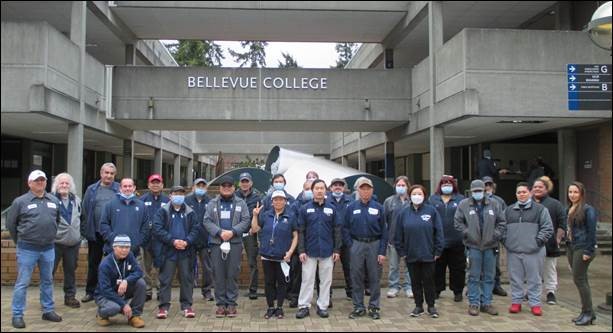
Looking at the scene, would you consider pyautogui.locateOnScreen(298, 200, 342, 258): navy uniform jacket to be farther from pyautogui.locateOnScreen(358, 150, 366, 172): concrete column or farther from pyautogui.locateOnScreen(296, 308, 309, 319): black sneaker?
pyautogui.locateOnScreen(358, 150, 366, 172): concrete column

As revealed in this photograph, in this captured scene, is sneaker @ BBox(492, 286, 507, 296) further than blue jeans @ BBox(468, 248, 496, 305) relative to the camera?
Yes

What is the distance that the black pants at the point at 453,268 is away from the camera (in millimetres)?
8195

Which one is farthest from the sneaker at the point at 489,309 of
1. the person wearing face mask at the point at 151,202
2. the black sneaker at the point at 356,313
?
the person wearing face mask at the point at 151,202

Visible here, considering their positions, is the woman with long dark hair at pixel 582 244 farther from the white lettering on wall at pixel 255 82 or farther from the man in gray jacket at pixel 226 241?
the white lettering on wall at pixel 255 82

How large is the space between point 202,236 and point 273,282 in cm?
→ 121

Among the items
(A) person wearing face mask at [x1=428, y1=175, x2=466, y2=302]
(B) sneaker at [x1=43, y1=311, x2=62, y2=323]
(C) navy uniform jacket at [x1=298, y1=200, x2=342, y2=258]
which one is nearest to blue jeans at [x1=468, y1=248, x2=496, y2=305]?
(A) person wearing face mask at [x1=428, y1=175, x2=466, y2=302]

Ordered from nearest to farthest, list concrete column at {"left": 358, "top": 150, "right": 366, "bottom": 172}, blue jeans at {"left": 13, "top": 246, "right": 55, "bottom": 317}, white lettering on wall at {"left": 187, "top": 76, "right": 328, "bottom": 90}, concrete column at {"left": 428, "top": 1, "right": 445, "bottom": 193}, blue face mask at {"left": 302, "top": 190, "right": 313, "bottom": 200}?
1. blue jeans at {"left": 13, "top": 246, "right": 55, "bottom": 317}
2. blue face mask at {"left": 302, "top": 190, "right": 313, "bottom": 200}
3. concrete column at {"left": 428, "top": 1, "right": 445, "bottom": 193}
4. white lettering on wall at {"left": 187, "top": 76, "right": 328, "bottom": 90}
5. concrete column at {"left": 358, "top": 150, "right": 366, "bottom": 172}

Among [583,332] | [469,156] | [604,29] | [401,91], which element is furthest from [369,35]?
[583,332]

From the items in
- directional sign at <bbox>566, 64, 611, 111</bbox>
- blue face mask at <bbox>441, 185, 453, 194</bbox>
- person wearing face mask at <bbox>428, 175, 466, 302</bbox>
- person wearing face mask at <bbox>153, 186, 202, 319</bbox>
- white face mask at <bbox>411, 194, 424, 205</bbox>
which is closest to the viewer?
person wearing face mask at <bbox>153, 186, 202, 319</bbox>

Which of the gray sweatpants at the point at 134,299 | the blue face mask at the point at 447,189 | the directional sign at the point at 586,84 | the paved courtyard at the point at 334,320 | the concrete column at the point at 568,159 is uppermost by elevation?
the directional sign at the point at 586,84

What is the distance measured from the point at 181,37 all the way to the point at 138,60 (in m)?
3.03

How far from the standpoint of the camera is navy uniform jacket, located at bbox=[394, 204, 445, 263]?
719 centimetres

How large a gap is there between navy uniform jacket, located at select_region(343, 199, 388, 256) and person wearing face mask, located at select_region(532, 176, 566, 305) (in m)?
2.49

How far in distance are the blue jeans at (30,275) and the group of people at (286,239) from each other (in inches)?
0.5
